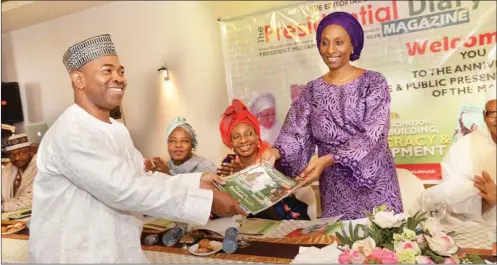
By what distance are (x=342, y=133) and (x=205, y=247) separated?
333 millimetres

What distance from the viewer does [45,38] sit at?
774 millimetres

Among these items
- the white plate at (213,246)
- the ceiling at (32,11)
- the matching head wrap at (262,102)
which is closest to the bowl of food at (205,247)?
the white plate at (213,246)

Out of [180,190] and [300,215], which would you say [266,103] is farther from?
[180,190]

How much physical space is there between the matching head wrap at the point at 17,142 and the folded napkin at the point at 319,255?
1.56 ft

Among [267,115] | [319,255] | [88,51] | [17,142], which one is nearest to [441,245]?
[319,255]

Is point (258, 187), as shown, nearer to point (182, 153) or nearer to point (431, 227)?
point (182, 153)

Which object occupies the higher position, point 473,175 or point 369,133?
point 369,133

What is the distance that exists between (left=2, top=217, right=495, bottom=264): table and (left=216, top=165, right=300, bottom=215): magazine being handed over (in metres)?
0.14

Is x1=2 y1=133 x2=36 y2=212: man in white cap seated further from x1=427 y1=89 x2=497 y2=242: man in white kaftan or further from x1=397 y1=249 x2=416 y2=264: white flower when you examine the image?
x1=427 y1=89 x2=497 y2=242: man in white kaftan

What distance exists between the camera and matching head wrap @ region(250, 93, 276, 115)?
95 cm

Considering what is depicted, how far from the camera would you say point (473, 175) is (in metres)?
1.03

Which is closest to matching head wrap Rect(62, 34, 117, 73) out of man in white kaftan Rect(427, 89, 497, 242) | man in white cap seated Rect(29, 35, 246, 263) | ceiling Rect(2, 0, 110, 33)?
man in white cap seated Rect(29, 35, 246, 263)

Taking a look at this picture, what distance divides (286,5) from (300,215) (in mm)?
455

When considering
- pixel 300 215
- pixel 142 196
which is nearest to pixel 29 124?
pixel 142 196
